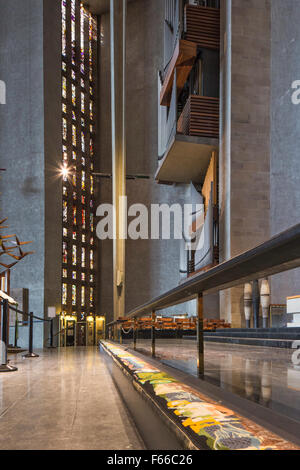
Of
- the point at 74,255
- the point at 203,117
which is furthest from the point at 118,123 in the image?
the point at 74,255

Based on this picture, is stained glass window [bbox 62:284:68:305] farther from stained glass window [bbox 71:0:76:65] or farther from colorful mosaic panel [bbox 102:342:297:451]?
colorful mosaic panel [bbox 102:342:297:451]

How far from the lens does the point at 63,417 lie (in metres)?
2.29

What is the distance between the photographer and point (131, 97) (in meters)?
23.9

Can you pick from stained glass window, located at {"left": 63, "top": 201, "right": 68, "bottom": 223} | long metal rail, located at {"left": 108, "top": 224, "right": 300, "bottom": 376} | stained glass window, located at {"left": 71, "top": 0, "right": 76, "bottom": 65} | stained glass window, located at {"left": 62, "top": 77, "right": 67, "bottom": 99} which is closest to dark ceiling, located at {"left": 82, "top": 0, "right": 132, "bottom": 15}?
stained glass window, located at {"left": 71, "top": 0, "right": 76, "bottom": 65}

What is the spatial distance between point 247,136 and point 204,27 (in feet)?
12.6

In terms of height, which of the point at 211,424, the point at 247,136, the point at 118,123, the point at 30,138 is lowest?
the point at 211,424

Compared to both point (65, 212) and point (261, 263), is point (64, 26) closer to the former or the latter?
point (65, 212)

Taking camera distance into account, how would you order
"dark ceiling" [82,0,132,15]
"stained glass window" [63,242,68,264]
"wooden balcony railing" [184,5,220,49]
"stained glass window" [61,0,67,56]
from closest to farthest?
"wooden balcony railing" [184,5,220,49], "stained glass window" [63,242,68,264], "stained glass window" [61,0,67,56], "dark ceiling" [82,0,132,15]

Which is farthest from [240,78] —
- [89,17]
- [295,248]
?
[89,17]

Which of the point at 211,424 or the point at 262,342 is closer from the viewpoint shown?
the point at 211,424

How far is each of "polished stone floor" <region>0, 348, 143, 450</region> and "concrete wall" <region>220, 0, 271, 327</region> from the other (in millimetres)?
8997

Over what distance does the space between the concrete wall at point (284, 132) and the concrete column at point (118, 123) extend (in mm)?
4980

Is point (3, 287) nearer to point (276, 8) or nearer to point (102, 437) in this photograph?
point (276, 8)

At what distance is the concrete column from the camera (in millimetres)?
14922
